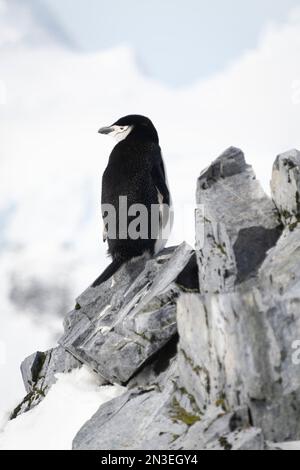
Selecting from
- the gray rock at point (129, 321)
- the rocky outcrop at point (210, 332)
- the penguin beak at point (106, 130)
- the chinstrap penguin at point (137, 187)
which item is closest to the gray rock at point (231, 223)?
the rocky outcrop at point (210, 332)

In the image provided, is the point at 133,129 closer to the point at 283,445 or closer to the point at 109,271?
the point at 109,271

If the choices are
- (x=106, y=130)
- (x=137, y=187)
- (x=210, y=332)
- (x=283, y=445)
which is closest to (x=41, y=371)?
(x=137, y=187)

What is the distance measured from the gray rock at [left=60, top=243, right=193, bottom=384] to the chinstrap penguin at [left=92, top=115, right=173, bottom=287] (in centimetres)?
43

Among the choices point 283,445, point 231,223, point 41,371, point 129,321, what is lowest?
point 283,445

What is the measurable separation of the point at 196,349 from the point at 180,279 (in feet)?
5.69

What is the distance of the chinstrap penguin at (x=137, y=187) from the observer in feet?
34.6

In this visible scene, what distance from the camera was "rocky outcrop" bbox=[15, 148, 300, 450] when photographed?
6.49 metres

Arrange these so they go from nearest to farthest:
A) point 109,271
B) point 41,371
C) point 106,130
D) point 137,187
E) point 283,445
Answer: point 283,445
point 109,271
point 137,187
point 41,371
point 106,130

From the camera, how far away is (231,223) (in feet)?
27.2

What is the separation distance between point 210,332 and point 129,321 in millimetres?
2030

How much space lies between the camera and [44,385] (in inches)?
401

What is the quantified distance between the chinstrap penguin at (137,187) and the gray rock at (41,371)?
1.18m

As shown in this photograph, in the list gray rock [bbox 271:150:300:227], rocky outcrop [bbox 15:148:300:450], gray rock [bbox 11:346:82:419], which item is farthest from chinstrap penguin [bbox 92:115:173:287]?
gray rock [bbox 271:150:300:227]

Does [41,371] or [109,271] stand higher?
[109,271]
